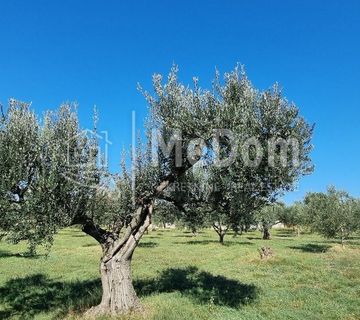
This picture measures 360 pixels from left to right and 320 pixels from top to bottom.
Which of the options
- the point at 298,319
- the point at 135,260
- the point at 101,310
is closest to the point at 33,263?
the point at 135,260

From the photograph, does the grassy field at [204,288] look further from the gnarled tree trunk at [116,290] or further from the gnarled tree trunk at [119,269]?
the gnarled tree trunk at [119,269]

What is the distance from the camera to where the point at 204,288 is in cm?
2481

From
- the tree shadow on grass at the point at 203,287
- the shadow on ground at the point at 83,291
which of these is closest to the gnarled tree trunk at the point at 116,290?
the shadow on ground at the point at 83,291

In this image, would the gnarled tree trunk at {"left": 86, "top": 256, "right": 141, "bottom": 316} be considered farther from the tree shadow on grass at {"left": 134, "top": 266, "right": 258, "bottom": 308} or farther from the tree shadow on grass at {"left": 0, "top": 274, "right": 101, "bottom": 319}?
the tree shadow on grass at {"left": 134, "top": 266, "right": 258, "bottom": 308}

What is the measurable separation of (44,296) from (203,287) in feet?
31.1

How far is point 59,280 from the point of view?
96.9 feet

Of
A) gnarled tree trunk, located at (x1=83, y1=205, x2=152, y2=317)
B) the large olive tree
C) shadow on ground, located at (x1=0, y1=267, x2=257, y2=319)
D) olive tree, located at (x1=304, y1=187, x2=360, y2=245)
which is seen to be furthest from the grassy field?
olive tree, located at (x1=304, y1=187, x2=360, y2=245)

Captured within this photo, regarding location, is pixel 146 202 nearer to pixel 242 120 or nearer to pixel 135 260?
pixel 242 120

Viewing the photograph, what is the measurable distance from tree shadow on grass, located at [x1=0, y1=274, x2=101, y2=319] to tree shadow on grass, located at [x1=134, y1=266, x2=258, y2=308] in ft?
10.7

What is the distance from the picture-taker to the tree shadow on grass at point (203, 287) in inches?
856

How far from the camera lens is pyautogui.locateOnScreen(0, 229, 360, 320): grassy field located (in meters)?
19.4

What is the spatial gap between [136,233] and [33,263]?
77.3 ft

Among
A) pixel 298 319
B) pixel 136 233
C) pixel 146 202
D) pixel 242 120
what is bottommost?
pixel 298 319

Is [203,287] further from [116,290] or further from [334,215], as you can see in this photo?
[334,215]
